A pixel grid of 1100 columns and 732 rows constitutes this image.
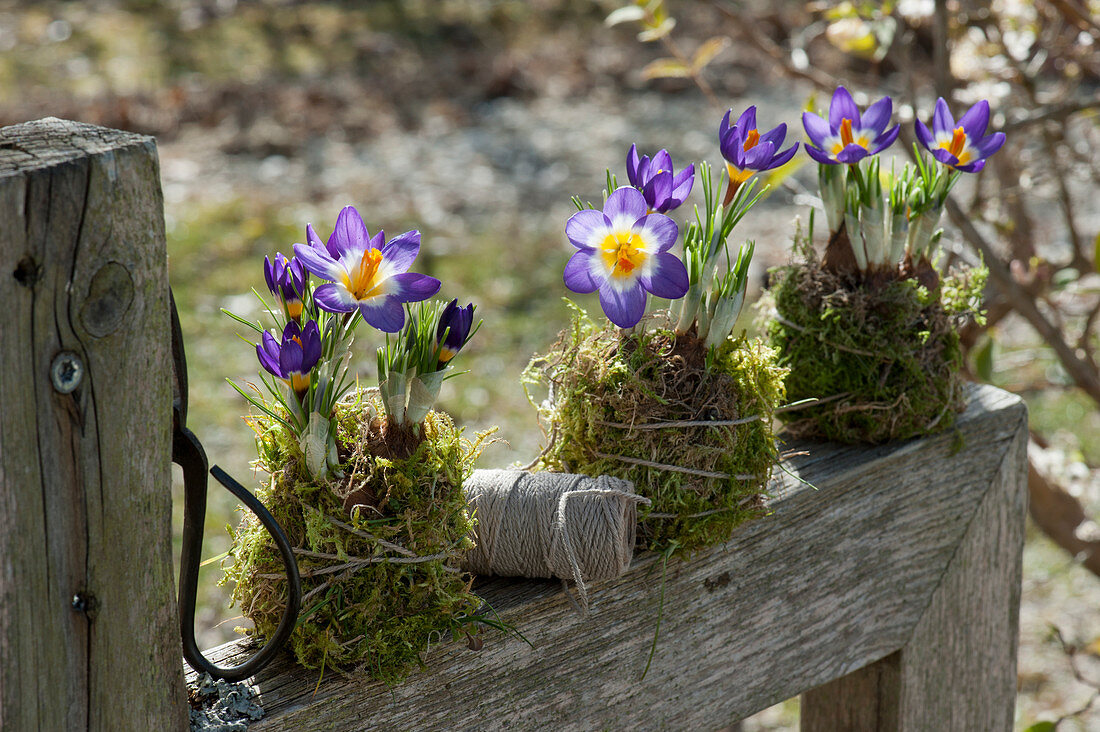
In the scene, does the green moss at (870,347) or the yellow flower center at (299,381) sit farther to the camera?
the green moss at (870,347)

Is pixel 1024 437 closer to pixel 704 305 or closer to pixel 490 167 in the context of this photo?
pixel 704 305

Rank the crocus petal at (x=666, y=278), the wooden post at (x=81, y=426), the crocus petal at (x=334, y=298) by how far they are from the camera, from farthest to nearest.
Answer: the crocus petal at (x=666, y=278) < the crocus petal at (x=334, y=298) < the wooden post at (x=81, y=426)

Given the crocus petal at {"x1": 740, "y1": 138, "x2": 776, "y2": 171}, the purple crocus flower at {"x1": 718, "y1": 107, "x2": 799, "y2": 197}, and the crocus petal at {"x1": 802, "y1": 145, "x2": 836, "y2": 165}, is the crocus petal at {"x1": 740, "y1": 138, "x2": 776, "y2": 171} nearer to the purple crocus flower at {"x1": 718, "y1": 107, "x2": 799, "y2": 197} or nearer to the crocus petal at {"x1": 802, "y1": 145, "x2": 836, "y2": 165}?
the purple crocus flower at {"x1": 718, "y1": 107, "x2": 799, "y2": 197}

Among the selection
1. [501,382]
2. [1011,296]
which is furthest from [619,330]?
[501,382]

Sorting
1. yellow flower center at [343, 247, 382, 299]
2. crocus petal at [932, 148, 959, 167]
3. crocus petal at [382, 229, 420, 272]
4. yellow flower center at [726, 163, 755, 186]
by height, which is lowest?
yellow flower center at [343, 247, 382, 299]

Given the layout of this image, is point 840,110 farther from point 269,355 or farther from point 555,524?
point 269,355

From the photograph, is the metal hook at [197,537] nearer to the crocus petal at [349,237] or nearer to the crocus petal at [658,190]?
the crocus petal at [349,237]

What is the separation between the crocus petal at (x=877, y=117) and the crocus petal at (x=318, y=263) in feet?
2.11

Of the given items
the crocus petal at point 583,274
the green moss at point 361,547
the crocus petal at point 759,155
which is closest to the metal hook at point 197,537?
the green moss at point 361,547

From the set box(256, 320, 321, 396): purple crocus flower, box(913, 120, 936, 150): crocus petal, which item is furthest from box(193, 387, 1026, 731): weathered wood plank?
box(913, 120, 936, 150): crocus petal

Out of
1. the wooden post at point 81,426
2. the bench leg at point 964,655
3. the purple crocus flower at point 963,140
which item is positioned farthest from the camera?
the bench leg at point 964,655

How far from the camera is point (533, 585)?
40.8 inches

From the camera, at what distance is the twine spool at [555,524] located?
982 mm

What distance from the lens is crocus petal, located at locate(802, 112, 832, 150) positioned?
110 cm
